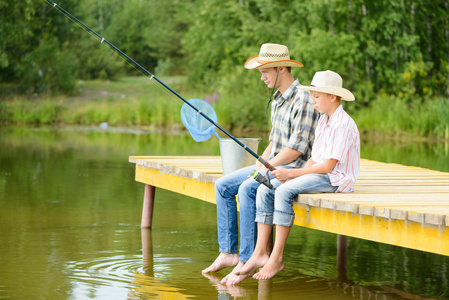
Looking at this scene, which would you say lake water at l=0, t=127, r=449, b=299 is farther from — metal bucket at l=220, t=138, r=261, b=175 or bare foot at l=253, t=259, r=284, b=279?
metal bucket at l=220, t=138, r=261, b=175

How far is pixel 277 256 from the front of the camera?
4605 millimetres

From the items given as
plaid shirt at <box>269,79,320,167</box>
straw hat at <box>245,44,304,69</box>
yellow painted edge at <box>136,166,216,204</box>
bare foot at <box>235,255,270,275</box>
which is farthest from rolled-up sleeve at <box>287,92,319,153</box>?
yellow painted edge at <box>136,166,216,204</box>

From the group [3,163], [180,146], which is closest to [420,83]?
[180,146]

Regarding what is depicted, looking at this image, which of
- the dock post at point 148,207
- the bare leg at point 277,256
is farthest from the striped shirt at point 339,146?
the dock post at point 148,207

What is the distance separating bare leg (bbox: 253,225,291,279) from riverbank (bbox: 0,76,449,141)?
12.0m

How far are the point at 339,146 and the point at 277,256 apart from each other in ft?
2.28

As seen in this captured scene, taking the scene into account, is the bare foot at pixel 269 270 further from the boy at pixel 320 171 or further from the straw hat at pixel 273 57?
the straw hat at pixel 273 57

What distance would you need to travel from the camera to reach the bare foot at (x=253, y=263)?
4688mm

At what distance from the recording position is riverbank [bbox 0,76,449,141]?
1781 centimetres

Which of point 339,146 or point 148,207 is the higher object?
point 339,146

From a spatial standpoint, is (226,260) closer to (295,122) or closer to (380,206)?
(295,122)

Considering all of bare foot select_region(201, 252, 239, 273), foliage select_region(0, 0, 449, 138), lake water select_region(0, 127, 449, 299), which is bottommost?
lake water select_region(0, 127, 449, 299)

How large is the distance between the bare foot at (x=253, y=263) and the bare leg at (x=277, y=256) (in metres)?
0.05

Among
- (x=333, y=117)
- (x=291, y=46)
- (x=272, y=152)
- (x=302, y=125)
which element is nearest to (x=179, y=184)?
(x=272, y=152)
